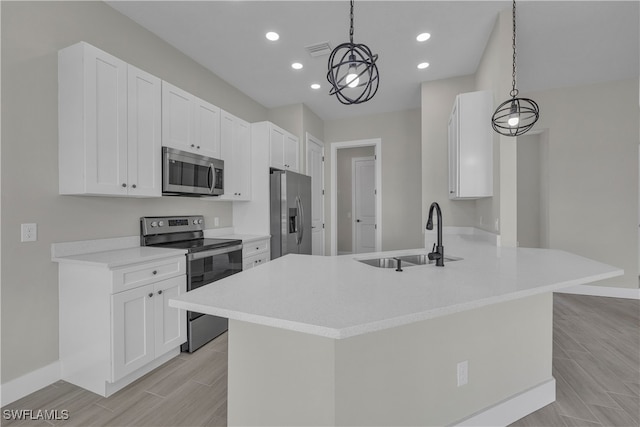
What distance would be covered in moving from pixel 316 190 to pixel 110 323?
12.1 feet

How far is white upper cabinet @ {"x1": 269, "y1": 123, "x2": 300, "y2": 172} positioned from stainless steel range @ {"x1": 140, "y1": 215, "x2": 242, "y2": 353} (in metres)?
1.35

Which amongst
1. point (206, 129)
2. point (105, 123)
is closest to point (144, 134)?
point (105, 123)

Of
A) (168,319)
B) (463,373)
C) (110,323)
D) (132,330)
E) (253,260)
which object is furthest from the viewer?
(253,260)

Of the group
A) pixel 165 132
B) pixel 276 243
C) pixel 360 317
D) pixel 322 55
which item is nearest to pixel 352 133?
pixel 322 55

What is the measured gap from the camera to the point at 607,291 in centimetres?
387

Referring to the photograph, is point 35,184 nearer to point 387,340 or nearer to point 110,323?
point 110,323

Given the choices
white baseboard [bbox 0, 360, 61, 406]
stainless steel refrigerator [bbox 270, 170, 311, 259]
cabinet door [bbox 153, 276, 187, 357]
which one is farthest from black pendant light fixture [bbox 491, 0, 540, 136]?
white baseboard [bbox 0, 360, 61, 406]

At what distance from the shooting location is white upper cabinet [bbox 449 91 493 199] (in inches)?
106

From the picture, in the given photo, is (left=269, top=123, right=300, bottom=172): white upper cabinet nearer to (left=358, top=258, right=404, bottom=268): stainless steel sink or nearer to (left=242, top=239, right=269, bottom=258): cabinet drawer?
(left=242, top=239, right=269, bottom=258): cabinet drawer

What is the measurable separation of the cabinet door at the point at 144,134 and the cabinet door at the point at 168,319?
77 centimetres

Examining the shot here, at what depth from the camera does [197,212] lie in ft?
10.6

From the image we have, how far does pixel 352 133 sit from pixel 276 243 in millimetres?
2744

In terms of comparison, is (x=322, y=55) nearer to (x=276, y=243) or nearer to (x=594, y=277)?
(x=276, y=243)

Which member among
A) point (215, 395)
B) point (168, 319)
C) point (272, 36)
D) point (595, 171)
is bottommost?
point (215, 395)
